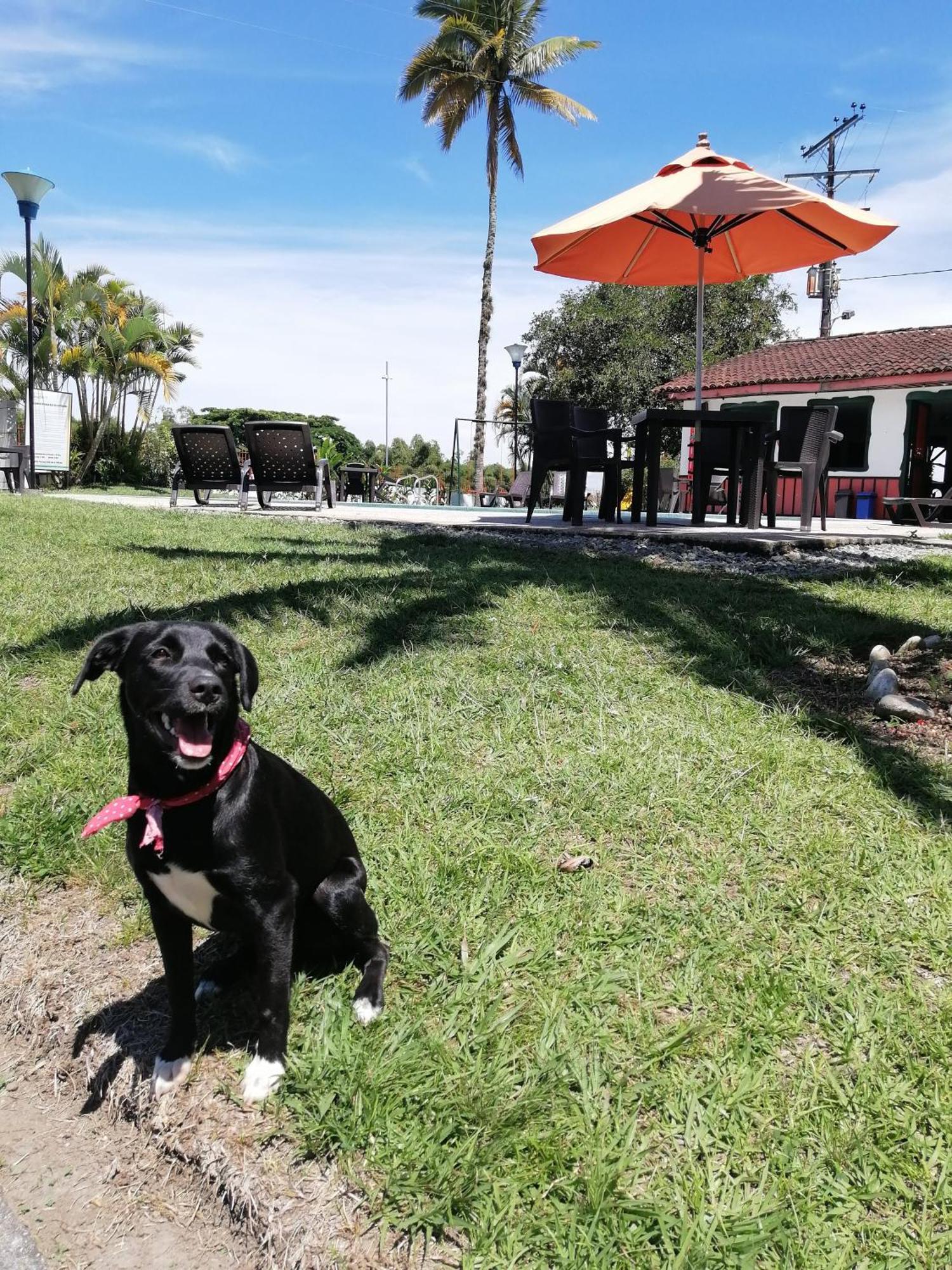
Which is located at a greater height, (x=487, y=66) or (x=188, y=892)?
(x=487, y=66)

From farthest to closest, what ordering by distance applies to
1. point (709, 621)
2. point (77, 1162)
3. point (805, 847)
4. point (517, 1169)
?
point (709, 621) < point (805, 847) < point (77, 1162) < point (517, 1169)

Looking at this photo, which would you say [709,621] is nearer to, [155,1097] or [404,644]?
[404,644]

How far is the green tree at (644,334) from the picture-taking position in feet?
107

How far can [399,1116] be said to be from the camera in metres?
1.69

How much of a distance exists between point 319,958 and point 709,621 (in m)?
3.05

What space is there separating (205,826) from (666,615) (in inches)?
134

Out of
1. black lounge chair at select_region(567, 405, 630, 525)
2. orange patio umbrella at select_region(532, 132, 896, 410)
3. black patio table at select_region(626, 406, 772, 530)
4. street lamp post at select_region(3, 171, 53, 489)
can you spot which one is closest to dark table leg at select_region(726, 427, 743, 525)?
black patio table at select_region(626, 406, 772, 530)

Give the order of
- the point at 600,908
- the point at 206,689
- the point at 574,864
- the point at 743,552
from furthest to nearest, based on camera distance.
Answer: the point at 743,552 < the point at 574,864 < the point at 600,908 < the point at 206,689

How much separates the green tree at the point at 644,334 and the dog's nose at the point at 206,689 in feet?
105

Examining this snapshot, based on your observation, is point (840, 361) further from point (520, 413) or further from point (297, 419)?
point (297, 419)

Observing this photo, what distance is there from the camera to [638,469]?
1041 cm

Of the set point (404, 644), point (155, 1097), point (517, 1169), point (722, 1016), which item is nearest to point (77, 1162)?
point (155, 1097)

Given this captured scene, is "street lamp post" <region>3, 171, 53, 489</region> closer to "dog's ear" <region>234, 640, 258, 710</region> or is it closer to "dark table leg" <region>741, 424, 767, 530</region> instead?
"dark table leg" <region>741, 424, 767, 530</region>

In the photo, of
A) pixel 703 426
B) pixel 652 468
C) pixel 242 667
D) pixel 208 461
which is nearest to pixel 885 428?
pixel 703 426
